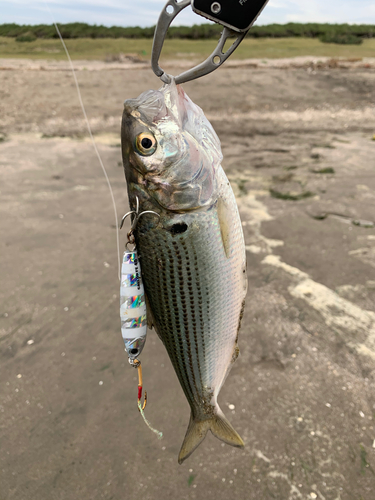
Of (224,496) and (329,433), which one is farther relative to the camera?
(329,433)

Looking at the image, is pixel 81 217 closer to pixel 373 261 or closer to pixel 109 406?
pixel 109 406

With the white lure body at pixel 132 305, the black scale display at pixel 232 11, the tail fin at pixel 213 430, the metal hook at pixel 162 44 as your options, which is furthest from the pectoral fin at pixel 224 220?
the tail fin at pixel 213 430

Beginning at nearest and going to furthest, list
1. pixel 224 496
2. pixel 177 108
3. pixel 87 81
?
pixel 177 108, pixel 224 496, pixel 87 81

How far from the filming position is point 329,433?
9.59 feet

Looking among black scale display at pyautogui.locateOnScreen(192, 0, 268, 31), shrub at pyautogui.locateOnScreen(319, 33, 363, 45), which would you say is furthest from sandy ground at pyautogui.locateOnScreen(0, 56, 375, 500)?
shrub at pyautogui.locateOnScreen(319, 33, 363, 45)

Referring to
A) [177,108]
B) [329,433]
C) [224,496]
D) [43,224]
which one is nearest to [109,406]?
[224,496]

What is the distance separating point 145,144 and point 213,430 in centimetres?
160

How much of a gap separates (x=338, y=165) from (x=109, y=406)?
289 inches

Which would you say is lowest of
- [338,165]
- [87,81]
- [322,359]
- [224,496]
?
[224,496]

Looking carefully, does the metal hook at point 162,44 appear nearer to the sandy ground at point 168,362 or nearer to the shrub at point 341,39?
the sandy ground at point 168,362

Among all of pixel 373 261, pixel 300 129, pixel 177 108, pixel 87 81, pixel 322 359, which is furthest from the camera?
pixel 87 81

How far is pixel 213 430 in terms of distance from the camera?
1.96 metres

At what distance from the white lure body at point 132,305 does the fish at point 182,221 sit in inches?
3.9

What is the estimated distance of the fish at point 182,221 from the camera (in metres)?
1.58
